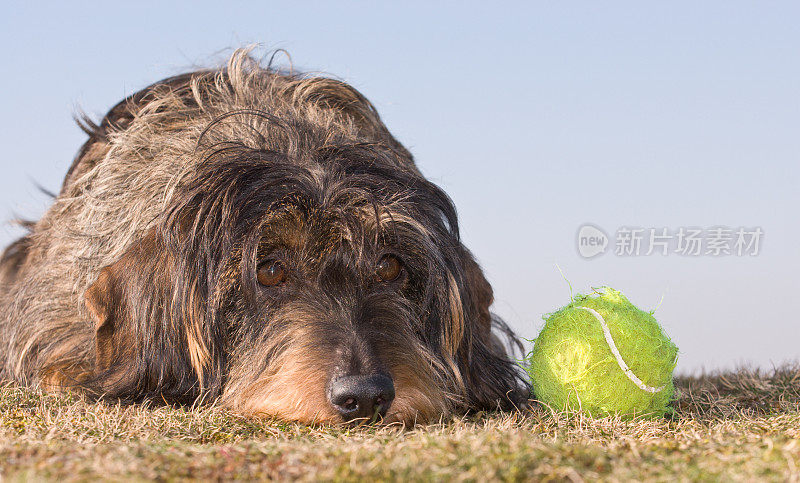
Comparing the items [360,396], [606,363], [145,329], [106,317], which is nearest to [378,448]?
[360,396]

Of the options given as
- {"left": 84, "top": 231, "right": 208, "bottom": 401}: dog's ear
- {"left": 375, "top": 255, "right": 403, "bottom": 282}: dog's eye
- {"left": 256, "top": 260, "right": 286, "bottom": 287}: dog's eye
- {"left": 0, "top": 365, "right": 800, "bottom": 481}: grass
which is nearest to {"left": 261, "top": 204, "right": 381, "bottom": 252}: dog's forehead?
{"left": 256, "top": 260, "right": 286, "bottom": 287}: dog's eye

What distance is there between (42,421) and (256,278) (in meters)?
1.15

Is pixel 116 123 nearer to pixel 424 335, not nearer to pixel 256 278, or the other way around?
pixel 256 278

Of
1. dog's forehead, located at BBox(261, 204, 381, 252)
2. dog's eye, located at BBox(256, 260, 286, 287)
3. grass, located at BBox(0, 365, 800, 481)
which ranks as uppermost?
dog's forehead, located at BBox(261, 204, 381, 252)

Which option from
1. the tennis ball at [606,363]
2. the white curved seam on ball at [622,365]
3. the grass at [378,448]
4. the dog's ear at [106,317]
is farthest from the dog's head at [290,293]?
the white curved seam on ball at [622,365]

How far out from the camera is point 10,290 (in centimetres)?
601

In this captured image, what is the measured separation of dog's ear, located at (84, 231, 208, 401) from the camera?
3926 millimetres

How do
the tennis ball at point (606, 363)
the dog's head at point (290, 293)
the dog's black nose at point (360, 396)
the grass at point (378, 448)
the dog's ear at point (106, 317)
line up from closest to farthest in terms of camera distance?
the grass at point (378, 448) < the dog's black nose at point (360, 396) < the dog's head at point (290, 293) < the tennis ball at point (606, 363) < the dog's ear at point (106, 317)

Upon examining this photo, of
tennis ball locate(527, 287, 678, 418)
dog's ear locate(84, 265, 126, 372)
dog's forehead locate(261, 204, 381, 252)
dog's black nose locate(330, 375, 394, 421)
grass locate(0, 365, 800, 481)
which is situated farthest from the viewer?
dog's ear locate(84, 265, 126, 372)

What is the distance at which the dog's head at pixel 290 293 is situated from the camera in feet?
11.7

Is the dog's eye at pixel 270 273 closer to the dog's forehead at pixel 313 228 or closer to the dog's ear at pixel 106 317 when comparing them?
the dog's forehead at pixel 313 228

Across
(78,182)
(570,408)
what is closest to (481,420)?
(570,408)

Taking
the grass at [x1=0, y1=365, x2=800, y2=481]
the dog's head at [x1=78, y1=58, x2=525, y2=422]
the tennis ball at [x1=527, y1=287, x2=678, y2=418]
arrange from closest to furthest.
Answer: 1. the grass at [x1=0, y1=365, x2=800, y2=481]
2. the dog's head at [x1=78, y1=58, x2=525, y2=422]
3. the tennis ball at [x1=527, y1=287, x2=678, y2=418]

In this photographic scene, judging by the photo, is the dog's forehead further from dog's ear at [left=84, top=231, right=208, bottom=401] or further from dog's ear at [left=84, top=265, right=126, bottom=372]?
dog's ear at [left=84, top=265, right=126, bottom=372]
